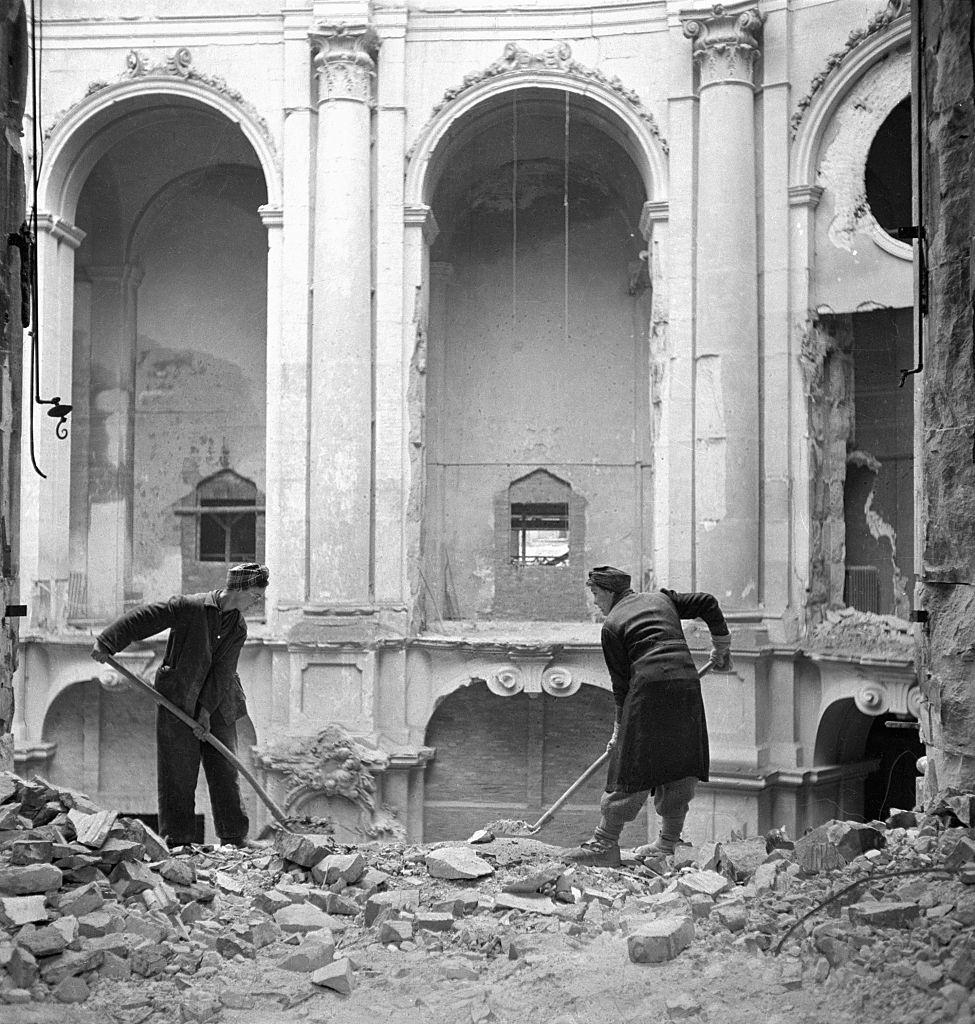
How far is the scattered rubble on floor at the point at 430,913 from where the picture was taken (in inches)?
177

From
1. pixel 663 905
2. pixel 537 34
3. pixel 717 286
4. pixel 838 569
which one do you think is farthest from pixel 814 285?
pixel 663 905

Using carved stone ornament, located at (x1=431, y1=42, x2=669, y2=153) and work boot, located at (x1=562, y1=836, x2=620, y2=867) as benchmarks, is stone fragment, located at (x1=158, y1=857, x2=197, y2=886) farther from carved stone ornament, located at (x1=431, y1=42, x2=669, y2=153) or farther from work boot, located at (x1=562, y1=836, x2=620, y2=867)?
carved stone ornament, located at (x1=431, y1=42, x2=669, y2=153)

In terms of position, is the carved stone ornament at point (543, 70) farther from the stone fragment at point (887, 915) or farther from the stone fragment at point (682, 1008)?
the stone fragment at point (682, 1008)

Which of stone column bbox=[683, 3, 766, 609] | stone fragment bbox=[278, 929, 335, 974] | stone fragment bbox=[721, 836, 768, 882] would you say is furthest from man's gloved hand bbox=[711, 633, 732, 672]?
stone column bbox=[683, 3, 766, 609]

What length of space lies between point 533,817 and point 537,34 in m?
→ 8.20

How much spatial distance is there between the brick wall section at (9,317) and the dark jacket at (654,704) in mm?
2973

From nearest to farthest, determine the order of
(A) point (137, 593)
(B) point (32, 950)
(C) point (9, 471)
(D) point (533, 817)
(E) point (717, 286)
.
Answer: (B) point (32, 950), (C) point (9, 471), (E) point (717, 286), (D) point (533, 817), (A) point (137, 593)

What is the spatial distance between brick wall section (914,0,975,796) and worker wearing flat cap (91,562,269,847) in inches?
141

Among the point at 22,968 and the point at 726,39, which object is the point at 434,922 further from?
the point at 726,39

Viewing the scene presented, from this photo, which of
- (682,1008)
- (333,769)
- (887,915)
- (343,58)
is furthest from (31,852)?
(343,58)

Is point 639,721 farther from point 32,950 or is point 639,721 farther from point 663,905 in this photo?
point 32,950

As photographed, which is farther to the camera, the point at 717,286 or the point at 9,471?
the point at 717,286

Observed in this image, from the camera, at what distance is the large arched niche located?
15.2 metres

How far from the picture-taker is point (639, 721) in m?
6.62
